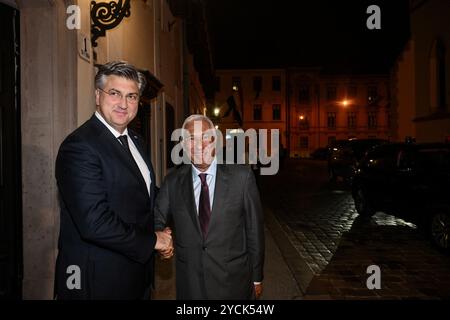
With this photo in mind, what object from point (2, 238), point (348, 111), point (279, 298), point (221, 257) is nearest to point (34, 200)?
point (2, 238)

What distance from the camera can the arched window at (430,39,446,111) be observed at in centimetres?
1956

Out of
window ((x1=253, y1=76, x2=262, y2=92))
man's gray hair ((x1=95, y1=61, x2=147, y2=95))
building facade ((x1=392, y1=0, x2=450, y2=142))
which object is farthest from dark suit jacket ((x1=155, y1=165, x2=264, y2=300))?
window ((x1=253, y1=76, x2=262, y2=92))

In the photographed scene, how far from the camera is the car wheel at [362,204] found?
925 centimetres

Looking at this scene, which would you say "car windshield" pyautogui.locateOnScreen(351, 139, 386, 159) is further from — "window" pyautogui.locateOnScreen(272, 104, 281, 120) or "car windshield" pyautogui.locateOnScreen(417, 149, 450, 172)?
"window" pyautogui.locateOnScreen(272, 104, 281, 120)

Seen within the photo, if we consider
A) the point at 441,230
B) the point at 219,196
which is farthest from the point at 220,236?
the point at 441,230

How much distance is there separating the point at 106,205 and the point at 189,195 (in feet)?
2.46

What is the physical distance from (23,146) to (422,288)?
5.02m

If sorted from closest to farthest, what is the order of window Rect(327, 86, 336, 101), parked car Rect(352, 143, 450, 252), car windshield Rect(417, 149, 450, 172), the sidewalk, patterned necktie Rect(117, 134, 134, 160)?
1. patterned necktie Rect(117, 134, 134, 160)
2. the sidewalk
3. parked car Rect(352, 143, 450, 252)
4. car windshield Rect(417, 149, 450, 172)
5. window Rect(327, 86, 336, 101)

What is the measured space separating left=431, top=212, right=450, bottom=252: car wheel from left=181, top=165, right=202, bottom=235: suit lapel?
5093mm

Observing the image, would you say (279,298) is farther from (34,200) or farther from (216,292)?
(34,200)

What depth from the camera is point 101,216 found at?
7.07 feet

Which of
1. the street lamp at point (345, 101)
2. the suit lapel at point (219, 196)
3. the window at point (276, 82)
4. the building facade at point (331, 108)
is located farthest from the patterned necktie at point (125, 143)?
the window at point (276, 82)

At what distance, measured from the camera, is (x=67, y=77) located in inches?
162

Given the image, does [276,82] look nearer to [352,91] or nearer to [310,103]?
[310,103]
